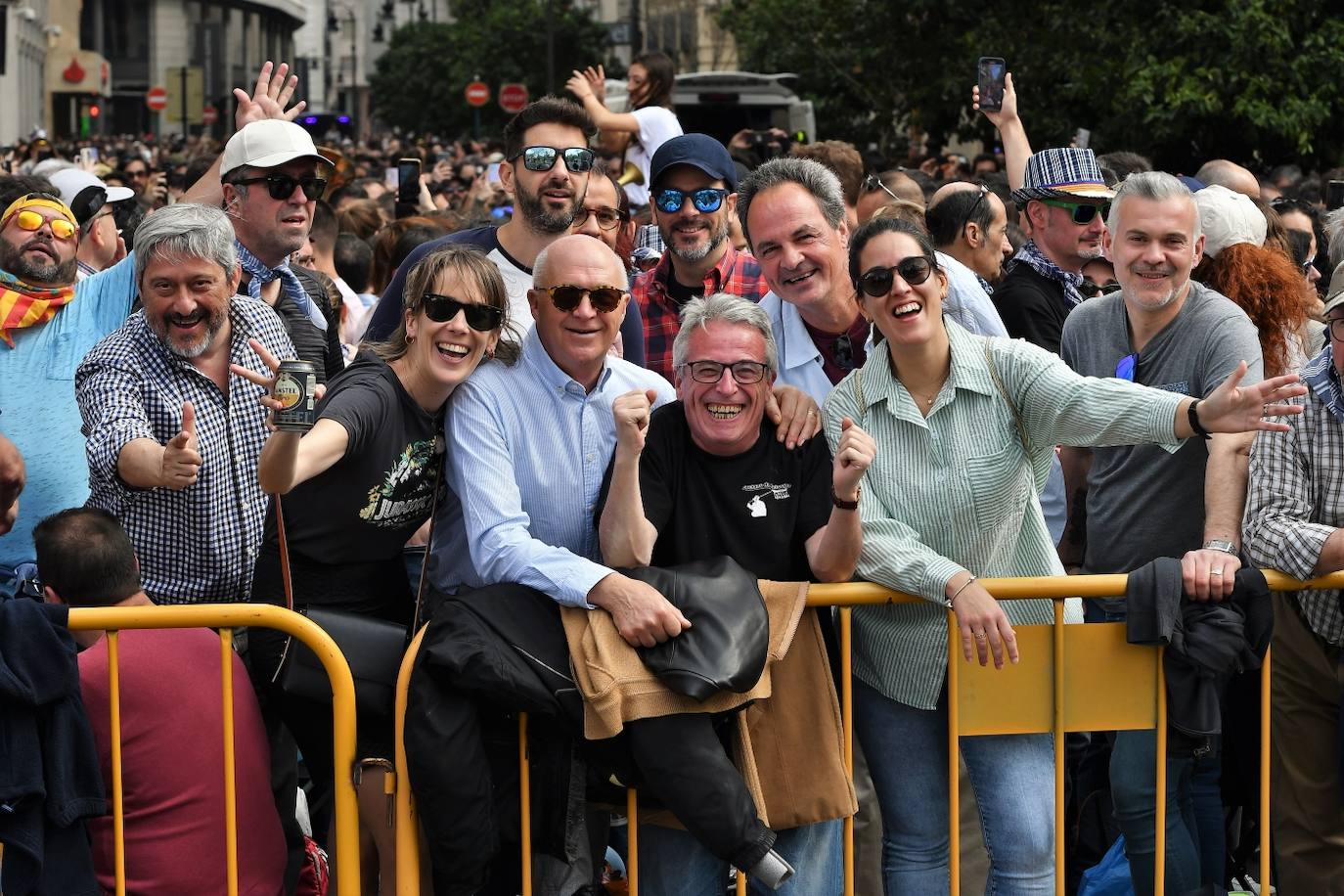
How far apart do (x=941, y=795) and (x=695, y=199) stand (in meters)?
2.46

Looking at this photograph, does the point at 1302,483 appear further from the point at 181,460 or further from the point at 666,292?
the point at 181,460

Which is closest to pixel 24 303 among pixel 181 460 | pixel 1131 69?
pixel 181 460

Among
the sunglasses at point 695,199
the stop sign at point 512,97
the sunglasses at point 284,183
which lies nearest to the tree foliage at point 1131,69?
the sunglasses at point 695,199

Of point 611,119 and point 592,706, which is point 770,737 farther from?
point 611,119

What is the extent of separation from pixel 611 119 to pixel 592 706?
5.83m

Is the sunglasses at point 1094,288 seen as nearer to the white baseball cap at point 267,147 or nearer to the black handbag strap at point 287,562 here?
the white baseball cap at point 267,147

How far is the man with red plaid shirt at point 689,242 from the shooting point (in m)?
6.00

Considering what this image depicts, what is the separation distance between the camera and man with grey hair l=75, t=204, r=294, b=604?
4645 mm

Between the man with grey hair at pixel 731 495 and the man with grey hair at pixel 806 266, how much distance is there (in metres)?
0.74

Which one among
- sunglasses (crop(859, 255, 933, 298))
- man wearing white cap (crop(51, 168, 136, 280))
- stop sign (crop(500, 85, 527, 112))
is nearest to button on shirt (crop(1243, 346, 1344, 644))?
sunglasses (crop(859, 255, 933, 298))

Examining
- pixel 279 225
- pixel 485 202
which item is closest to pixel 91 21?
pixel 485 202

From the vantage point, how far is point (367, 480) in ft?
14.4

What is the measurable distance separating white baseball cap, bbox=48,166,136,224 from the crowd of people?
8.37ft

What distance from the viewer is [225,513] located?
470cm
